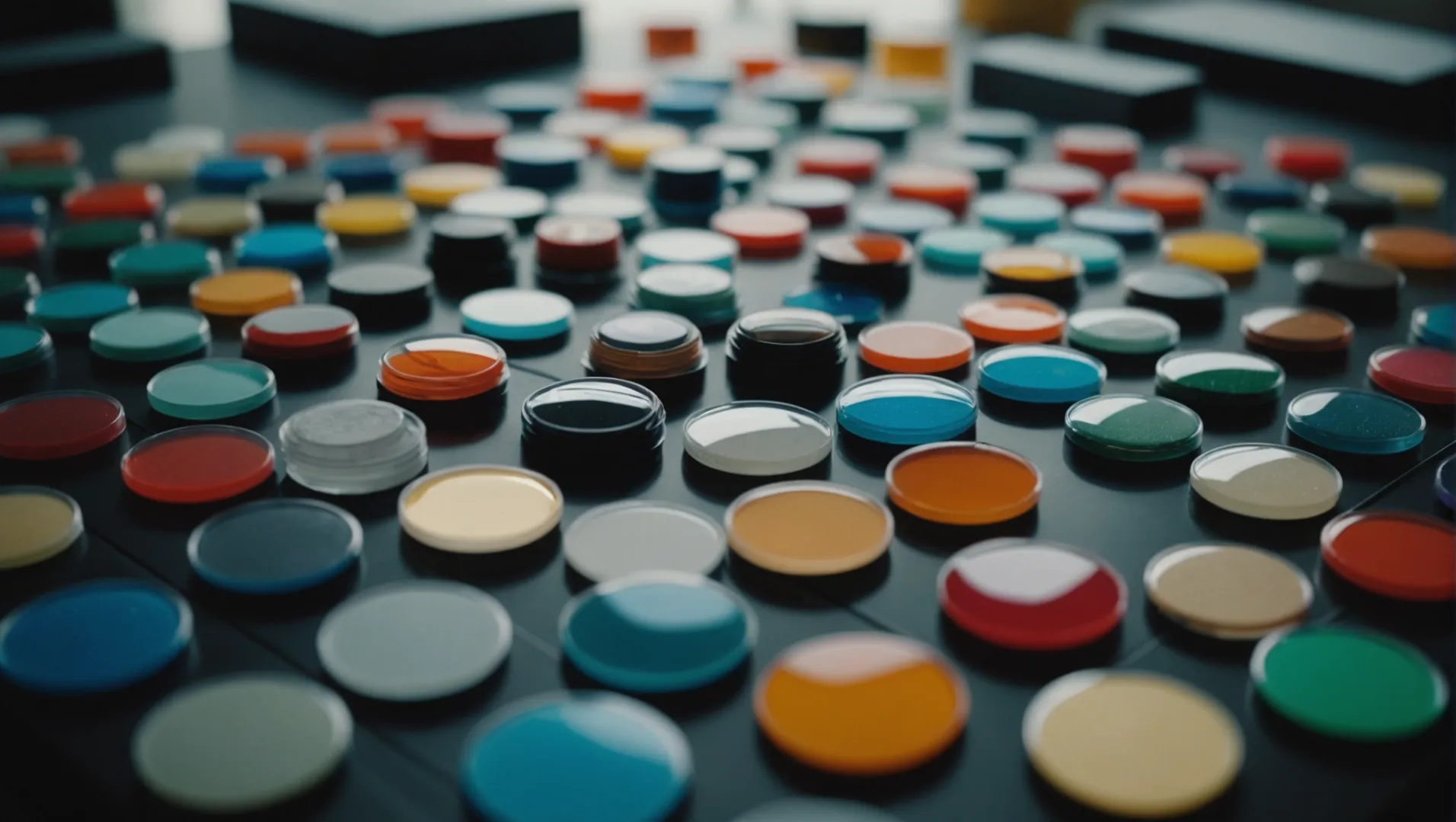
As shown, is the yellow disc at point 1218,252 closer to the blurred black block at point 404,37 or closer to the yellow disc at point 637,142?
the yellow disc at point 637,142

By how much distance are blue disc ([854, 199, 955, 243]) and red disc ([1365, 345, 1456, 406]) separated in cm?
69

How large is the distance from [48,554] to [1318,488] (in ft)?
3.97

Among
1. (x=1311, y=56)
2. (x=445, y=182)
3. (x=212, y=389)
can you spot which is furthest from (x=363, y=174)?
(x=1311, y=56)

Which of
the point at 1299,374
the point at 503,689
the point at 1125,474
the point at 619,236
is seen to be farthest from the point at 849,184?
the point at 503,689

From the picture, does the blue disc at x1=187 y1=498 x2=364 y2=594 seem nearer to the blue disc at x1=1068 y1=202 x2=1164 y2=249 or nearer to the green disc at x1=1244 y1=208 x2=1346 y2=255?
the blue disc at x1=1068 y1=202 x2=1164 y2=249

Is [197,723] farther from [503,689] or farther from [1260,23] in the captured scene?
[1260,23]

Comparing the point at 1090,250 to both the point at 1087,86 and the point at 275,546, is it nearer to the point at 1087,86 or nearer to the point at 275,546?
the point at 1087,86

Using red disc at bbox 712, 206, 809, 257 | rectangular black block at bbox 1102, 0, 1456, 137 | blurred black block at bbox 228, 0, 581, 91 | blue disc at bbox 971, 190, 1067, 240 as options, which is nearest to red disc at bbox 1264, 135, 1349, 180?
rectangular black block at bbox 1102, 0, 1456, 137

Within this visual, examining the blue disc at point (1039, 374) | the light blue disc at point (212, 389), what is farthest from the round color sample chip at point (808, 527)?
the light blue disc at point (212, 389)

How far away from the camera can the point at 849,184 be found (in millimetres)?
2312

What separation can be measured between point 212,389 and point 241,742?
643 millimetres

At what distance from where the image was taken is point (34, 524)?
122 cm

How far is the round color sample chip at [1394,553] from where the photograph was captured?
1.14 m

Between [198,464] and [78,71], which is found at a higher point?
[78,71]
